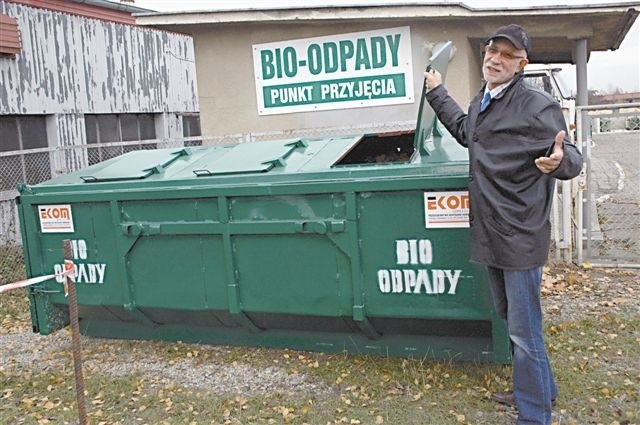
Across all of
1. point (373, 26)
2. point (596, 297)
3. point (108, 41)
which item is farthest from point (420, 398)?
point (108, 41)

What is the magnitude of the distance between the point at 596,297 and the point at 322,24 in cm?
516

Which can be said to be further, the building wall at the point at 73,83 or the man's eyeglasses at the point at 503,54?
the building wall at the point at 73,83

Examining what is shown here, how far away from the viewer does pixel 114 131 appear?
1388 centimetres

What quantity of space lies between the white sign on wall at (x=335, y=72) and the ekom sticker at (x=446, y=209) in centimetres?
503

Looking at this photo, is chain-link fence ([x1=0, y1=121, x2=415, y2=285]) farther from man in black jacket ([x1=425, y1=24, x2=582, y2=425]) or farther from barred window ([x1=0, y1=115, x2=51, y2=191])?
man in black jacket ([x1=425, y1=24, x2=582, y2=425])

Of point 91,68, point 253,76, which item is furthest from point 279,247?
point 91,68

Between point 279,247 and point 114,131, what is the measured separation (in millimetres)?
10581

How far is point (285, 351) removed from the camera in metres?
4.86

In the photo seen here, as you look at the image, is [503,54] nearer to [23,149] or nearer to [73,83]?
[23,149]

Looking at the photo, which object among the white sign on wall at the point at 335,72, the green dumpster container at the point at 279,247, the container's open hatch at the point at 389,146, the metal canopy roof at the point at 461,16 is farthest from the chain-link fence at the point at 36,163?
the green dumpster container at the point at 279,247

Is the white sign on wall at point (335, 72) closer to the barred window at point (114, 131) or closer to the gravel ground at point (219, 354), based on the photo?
the gravel ground at point (219, 354)

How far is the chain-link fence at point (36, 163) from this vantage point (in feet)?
28.3

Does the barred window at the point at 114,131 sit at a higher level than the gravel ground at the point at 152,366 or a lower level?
higher

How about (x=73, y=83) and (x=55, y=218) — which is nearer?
(x=55, y=218)
